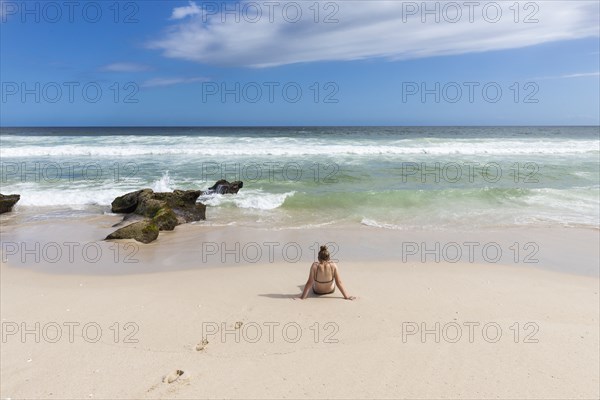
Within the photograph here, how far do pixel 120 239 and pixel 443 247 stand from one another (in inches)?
270

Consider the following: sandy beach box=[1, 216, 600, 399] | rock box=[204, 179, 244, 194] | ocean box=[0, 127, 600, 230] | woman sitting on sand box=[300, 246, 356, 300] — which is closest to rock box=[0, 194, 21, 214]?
ocean box=[0, 127, 600, 230]

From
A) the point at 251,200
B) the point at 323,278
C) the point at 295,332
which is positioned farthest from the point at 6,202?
the point at 295,332

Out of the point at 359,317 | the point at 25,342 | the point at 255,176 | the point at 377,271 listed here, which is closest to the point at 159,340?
the point at 25,342

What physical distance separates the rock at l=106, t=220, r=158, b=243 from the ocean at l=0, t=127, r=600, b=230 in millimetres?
2009

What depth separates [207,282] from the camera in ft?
21.4

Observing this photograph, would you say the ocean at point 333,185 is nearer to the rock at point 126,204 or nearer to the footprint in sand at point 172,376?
the rock at point 126,204

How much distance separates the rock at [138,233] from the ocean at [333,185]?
2.01 metres

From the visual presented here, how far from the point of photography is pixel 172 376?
3.86 metres

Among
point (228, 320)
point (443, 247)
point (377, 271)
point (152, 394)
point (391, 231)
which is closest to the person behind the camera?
point (152, 394)

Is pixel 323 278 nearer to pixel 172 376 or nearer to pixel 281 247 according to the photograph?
pixel 172 376

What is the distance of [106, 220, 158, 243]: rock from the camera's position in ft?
29.7

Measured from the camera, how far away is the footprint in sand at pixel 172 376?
380 centimetres

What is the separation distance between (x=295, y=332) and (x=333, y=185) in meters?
12.1

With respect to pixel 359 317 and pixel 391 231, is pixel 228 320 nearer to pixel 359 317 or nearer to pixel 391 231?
pixel 359 317
